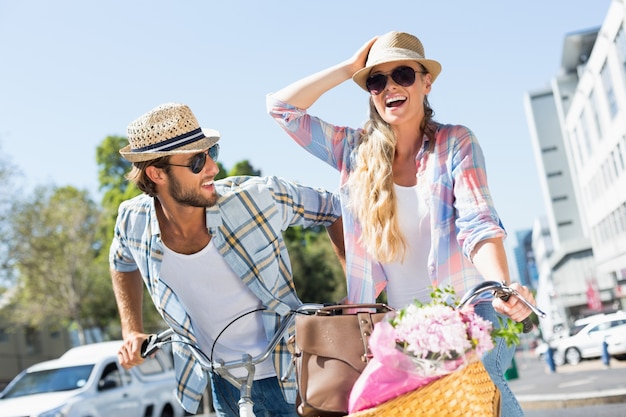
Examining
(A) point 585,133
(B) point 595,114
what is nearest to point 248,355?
(B) point 595,114

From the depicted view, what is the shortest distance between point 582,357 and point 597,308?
4059 centimetres

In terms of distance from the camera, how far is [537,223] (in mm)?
148125

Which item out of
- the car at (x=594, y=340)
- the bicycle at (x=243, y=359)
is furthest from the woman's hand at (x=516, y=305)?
the car at (x=594, y=340)

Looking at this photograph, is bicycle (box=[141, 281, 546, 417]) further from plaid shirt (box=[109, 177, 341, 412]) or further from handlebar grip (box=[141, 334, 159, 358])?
plaid shirt (box=[109, 177, 341, 412])

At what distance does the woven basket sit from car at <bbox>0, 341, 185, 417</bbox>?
1207 cm

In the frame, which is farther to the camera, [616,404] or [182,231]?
[616,404]

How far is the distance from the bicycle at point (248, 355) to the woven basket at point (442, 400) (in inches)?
9.7

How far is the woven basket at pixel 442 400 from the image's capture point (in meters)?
2.12

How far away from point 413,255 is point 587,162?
65.5 meters

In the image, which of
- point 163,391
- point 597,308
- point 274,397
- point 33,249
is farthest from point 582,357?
point 597,308

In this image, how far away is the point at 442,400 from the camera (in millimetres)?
2125

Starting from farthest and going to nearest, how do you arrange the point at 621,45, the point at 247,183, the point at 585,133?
the point at 585,133, the point at 621,45, the point at 247,183

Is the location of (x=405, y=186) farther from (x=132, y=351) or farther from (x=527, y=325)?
(x=132, y=351)

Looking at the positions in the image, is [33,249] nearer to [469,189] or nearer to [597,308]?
[469,189]
